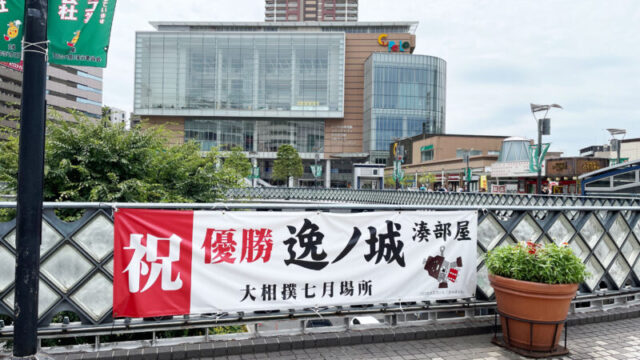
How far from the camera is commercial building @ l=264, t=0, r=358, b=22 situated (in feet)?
560

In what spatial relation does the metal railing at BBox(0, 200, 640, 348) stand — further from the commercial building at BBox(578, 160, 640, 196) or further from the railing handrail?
the commercial building at BBox(578, 160, 640, 196)

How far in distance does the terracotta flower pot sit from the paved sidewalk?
24 cm

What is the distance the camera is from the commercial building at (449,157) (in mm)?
57019

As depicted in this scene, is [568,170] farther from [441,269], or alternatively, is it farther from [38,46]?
[38,46]

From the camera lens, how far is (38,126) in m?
3.65

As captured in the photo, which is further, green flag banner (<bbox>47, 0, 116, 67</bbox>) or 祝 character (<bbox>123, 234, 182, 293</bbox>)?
祝 character (<bbox>123, 234, 182, 293</bbox>)

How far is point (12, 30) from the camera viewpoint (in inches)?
145

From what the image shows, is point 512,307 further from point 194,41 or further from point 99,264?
point 194,41

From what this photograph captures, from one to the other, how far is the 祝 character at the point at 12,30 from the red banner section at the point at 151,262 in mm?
1835

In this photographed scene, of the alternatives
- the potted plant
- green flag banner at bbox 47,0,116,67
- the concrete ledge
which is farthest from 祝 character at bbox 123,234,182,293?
the potted plant

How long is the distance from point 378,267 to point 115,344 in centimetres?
303

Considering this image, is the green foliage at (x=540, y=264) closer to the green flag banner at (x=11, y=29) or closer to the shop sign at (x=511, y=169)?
the green flag banner at (x=11, y=29)

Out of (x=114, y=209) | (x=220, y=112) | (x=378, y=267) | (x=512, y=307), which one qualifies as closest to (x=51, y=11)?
(x=114, y=209)

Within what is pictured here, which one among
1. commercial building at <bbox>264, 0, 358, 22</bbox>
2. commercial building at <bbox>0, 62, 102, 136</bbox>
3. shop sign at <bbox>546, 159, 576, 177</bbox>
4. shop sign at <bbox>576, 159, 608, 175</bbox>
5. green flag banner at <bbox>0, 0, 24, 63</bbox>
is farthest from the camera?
commercial building at <bbox>264, 0, 358, 22</bbox>
